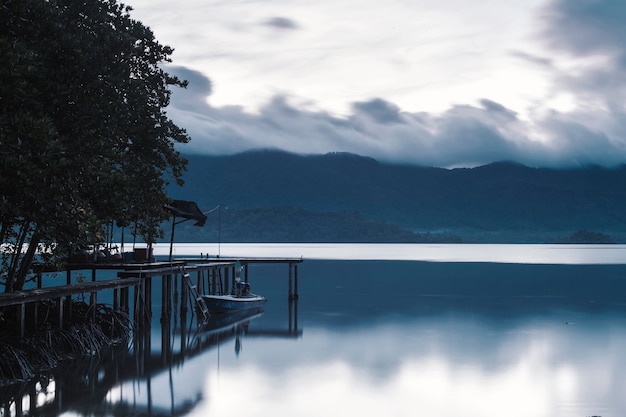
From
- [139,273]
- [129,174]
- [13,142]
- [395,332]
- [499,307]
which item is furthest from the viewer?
[499,307]

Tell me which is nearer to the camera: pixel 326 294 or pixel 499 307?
pixel 499 307

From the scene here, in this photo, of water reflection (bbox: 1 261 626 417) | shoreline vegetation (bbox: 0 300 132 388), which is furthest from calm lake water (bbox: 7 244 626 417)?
shoreline vegetation (bbox: 0 300 132 388)

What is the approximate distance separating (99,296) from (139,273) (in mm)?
27786

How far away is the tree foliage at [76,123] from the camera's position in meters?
17.8

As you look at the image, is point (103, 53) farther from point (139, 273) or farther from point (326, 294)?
point (326, 294)

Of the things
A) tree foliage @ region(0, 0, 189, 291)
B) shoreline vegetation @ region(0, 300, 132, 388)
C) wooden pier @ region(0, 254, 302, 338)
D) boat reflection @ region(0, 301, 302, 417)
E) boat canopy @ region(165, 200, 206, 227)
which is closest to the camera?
tree foliage @ region(0, 0, 189, 291)

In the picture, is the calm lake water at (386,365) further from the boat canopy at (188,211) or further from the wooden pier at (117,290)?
the boat canopy at (188,211)

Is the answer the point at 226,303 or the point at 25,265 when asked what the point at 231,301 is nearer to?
the point at 226,303

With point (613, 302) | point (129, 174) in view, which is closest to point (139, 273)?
point (129, 174)

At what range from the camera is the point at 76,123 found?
23.1 metres

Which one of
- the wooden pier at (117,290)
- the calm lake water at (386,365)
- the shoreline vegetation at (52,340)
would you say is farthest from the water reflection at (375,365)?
the wooden pier at (117,290)

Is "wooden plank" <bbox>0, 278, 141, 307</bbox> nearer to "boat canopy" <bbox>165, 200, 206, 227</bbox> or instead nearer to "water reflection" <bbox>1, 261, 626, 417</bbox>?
"water reflection" <bbox>1, 261, 626, 417</bbox>

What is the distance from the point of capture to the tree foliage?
58.5 feet

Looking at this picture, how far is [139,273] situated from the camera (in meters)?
35.5
